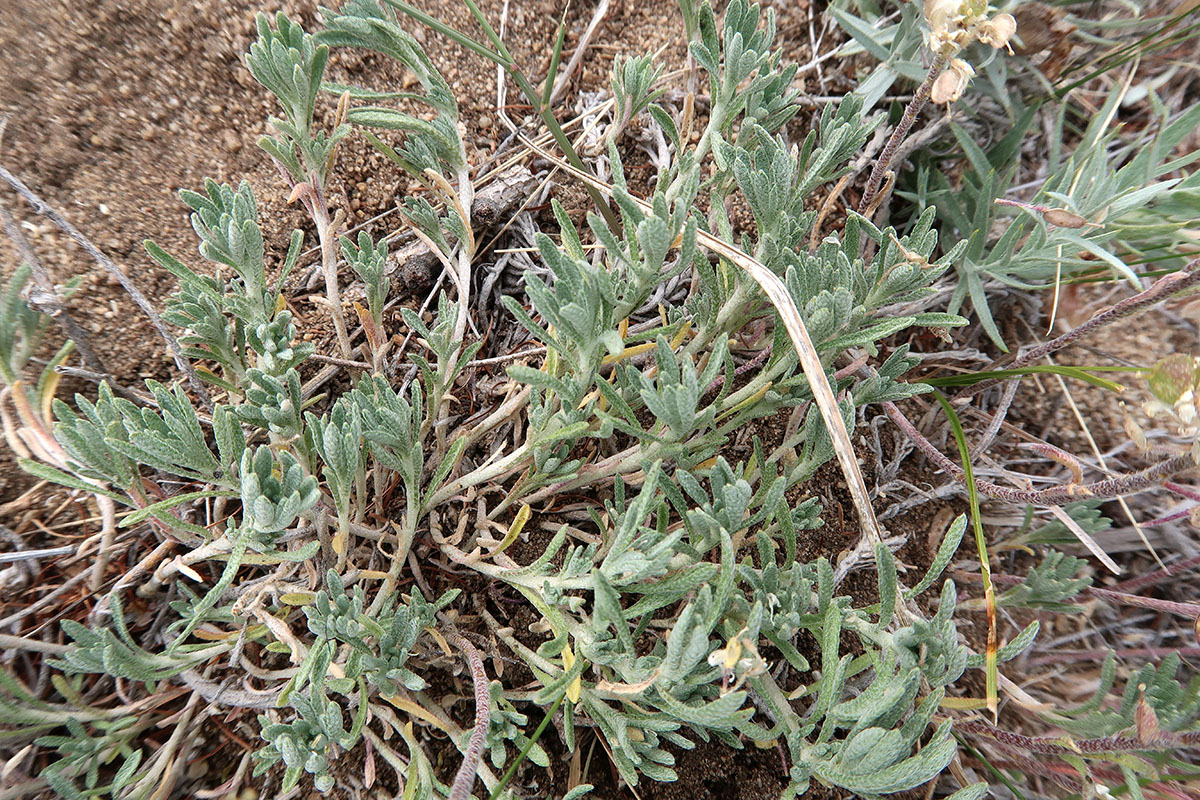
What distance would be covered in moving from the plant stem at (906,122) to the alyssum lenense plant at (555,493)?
0.11 meters

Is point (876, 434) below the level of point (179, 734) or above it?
A: above

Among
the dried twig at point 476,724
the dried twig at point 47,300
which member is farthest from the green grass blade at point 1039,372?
the dried twig at point 47,300

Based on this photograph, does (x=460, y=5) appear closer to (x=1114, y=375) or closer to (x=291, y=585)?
(x=291, y=585)

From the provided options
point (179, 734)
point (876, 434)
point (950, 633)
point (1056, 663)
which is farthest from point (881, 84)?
point (179, 734)

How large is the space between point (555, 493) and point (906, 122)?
1193 millimetres

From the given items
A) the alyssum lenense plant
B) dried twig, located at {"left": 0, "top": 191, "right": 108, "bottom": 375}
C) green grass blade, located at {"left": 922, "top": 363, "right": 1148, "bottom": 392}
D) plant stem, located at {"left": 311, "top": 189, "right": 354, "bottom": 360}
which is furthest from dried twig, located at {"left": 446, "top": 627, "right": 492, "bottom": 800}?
green grass blade, located at {"left": 922, "top": 363, "right": 1148, "bottom": 392}

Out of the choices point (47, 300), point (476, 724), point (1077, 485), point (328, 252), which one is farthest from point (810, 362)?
point (47, 300)

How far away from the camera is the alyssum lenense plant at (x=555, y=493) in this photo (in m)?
1.31

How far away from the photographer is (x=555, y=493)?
178 cm

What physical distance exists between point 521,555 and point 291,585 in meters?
0.54

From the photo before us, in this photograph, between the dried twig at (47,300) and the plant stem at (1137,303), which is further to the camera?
the dried twig at (47,300)

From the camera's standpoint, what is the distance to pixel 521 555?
183cm

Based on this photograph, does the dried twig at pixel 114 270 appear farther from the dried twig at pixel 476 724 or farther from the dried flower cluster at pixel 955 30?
the dried flower cluster at pixel 955 30

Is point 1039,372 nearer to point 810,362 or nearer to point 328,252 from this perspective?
point 810,362
